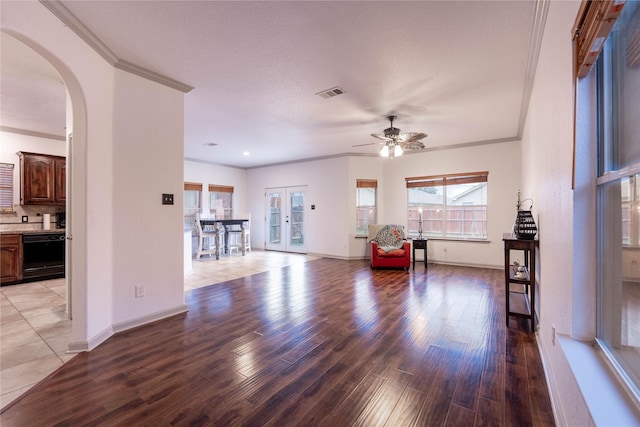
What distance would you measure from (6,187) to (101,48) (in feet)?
14.5

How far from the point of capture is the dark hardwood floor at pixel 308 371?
1651 mm

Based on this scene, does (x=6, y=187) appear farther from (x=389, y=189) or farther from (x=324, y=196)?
(x=389, y=189)

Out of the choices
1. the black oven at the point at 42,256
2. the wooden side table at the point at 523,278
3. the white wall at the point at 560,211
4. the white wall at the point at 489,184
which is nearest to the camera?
Result: the white wall at the point at 560,211

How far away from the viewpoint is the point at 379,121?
4.67 meters

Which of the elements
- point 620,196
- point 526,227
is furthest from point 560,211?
point 526,227

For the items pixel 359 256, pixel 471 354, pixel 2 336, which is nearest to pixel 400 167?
pixel 359 256

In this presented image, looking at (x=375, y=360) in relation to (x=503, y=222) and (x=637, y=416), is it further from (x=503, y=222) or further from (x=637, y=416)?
(x=503, y=222)

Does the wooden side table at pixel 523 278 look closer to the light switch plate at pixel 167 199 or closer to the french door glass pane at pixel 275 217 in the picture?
the light switch plate at pixel 167 199

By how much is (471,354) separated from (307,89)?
3.28m

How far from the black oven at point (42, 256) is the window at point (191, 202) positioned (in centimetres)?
284

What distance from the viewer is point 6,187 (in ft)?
16.2

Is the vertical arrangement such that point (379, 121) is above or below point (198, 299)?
above

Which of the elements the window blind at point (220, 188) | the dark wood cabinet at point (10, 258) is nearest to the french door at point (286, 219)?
the window blind at point (220, 188)

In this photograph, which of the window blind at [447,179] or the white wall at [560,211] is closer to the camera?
the white wall at [560,211]
